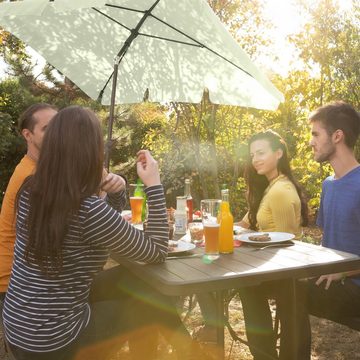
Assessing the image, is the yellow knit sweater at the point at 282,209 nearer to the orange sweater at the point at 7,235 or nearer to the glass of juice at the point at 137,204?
the glass of juice at the point at 137,204

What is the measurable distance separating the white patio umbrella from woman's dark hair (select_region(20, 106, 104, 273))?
1.65m

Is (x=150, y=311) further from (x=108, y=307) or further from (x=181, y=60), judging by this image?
(x=181, y=60)

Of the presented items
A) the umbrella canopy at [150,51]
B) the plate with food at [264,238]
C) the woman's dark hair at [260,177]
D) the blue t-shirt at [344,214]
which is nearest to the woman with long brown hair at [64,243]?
the plate with food at [264,238]

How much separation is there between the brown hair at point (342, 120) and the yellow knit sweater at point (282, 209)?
1.48ft

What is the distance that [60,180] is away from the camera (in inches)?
73.7

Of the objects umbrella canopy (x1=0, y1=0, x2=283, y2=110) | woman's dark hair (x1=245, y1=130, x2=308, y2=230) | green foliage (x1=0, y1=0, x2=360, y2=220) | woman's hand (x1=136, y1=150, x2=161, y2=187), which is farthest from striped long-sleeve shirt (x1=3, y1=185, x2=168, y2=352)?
green foliage (x1=0, y1=0, x2=360, y2=220)

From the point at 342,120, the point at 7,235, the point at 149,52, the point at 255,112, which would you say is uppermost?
the point at 149,52

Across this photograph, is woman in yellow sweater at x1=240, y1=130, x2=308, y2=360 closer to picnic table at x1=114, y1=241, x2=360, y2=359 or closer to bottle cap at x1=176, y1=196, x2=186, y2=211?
picnic table at x1=114, y1=241, x2=360, y2=359

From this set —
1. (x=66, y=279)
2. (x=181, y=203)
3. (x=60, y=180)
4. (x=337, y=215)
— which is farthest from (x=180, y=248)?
(x=337, y=215)

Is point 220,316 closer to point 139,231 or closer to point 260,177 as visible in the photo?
point 139,231

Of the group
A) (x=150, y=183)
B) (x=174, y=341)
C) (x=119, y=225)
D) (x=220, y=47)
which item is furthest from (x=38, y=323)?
(x=220, y=47)

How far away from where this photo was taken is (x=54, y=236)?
A: 1.83m

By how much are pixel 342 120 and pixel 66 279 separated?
196cm

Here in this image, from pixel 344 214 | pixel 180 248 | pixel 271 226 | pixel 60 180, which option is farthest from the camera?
pixel 271 226
